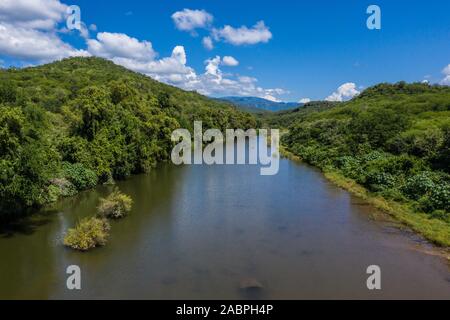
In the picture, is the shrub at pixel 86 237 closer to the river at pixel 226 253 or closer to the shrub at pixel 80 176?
the river at pixel 226 253

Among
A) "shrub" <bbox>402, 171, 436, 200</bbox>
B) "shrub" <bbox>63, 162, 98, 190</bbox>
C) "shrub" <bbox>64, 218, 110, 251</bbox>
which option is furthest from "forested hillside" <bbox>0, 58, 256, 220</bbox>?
"shrub" <bbox>402, 171, 436, 200</bbox>

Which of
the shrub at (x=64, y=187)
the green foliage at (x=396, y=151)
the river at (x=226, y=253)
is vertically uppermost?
the green foliage at (x=396, y=151)

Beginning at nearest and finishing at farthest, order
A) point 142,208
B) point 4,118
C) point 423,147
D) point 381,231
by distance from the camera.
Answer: point 4,118
point 381,231
point 142,208
point 423,147

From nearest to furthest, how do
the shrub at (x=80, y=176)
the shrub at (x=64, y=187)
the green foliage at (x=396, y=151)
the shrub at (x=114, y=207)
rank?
the shrub at (x=114, y=207) < the shrub at (x=64, y=187) < the green foliage at (x=396, y=151) < the shrub at (x=80, y=176)

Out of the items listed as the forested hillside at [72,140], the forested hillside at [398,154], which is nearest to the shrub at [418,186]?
the forested hillside at [398,154]

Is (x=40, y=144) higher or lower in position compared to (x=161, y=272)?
higher

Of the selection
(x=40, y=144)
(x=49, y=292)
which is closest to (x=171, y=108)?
(x=40, y=144)

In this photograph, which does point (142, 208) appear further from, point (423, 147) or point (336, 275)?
point (423, 147)
